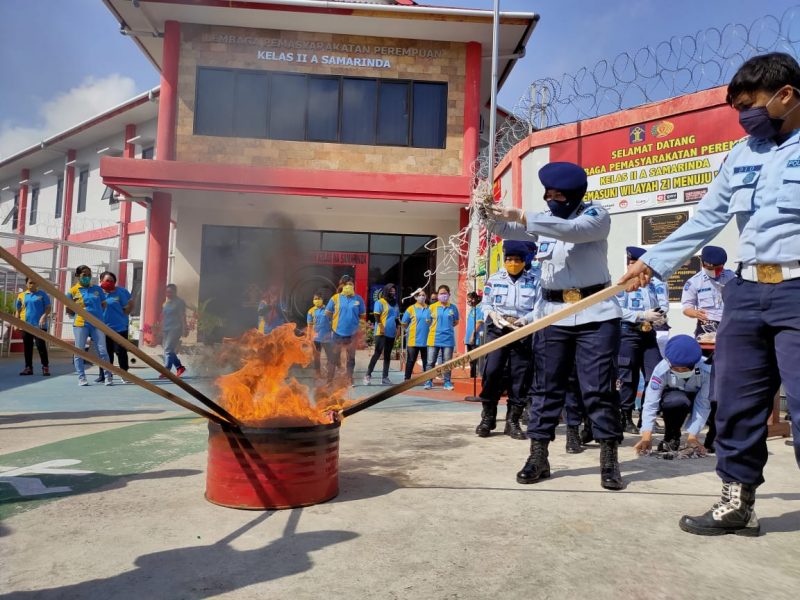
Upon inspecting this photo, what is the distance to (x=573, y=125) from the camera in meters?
9.85

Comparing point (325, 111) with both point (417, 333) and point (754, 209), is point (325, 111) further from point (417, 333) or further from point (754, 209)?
point (754, 209)

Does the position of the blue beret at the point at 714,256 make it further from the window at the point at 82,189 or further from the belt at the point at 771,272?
the window at the point at 82,189

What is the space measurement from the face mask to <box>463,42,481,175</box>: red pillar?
11.7 metres

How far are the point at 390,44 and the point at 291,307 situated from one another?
11341mm

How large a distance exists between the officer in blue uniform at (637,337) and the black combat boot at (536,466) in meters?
2.06

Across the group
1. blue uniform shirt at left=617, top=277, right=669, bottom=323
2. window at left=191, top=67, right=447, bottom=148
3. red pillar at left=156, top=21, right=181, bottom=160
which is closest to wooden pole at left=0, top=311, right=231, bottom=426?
blue uniform shirt at left=617, top=277, right=669, bottom=323

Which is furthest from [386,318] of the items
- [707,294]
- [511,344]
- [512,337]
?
[512,337]

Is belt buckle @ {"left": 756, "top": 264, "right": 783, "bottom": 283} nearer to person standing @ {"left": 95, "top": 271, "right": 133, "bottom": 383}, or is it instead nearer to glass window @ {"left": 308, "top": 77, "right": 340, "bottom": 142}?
person standing @ {"left": 95, "top": 271, "right": 133, "bottom": 383}

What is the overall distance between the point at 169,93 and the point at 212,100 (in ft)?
3.93

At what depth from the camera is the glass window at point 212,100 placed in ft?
42.5

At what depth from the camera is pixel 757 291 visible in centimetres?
256

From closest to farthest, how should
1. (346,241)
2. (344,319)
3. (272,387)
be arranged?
1. (272,387)
2. (344,319)
3. (346,241)

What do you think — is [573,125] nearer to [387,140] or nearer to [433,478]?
[387,140]

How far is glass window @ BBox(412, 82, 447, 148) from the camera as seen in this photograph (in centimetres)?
1442
